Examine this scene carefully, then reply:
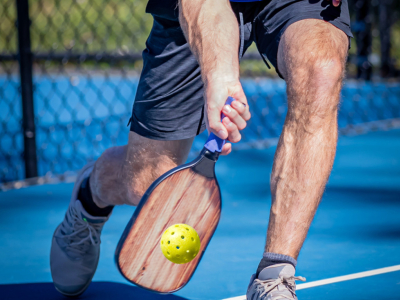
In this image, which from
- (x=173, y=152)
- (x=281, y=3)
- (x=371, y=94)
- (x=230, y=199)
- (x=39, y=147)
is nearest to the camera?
(x=281, y=3)

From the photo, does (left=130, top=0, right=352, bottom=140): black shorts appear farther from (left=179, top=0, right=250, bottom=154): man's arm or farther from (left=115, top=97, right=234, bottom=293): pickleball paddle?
(left=115, top=97, right=234, bottom=293): pickleball paddle

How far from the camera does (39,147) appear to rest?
15.1ft

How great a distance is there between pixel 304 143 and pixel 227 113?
0.96 ft

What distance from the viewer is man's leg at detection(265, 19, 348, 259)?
4.75ft

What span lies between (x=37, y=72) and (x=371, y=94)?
19.6ft

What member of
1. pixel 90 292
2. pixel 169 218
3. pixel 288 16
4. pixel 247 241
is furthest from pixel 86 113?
pixel 169 218

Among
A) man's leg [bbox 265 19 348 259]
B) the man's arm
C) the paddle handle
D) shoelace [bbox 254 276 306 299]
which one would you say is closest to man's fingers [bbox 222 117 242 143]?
the man's arm

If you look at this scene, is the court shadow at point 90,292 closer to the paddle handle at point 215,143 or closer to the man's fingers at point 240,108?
the paddle handle at point 215,143

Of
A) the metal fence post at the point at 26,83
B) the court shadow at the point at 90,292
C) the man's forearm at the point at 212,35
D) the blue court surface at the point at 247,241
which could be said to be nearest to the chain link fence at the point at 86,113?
the metal fence post at the point at 26,83

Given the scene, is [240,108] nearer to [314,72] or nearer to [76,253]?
[314,72]

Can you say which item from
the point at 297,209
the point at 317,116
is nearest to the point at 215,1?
the point at 317,116

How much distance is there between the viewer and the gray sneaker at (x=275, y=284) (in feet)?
4.58

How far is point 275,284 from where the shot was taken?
140 centimetres

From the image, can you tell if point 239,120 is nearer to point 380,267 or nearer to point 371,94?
point 380,267
